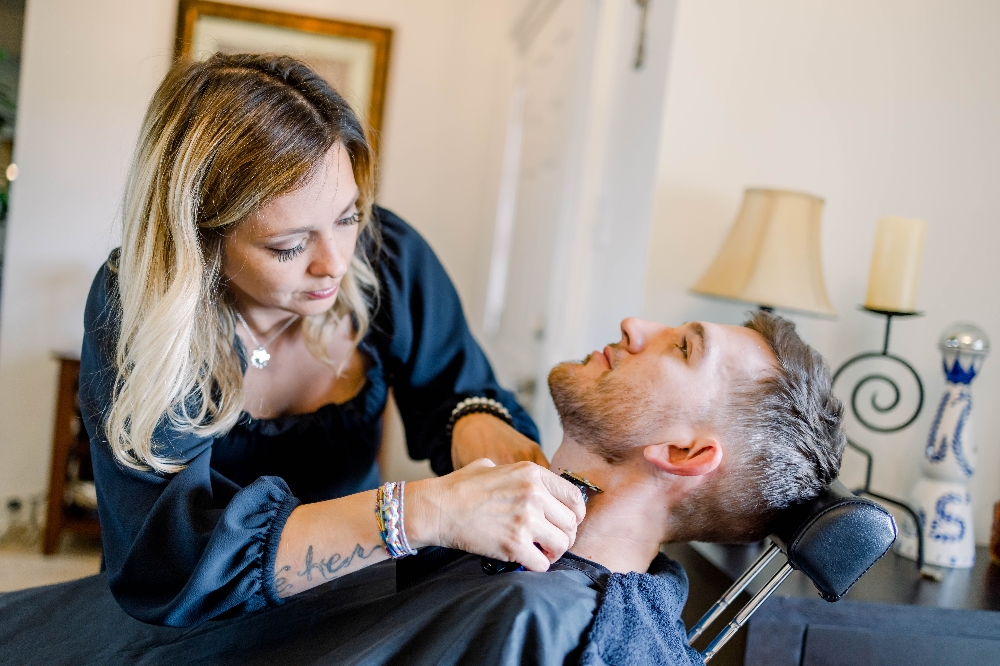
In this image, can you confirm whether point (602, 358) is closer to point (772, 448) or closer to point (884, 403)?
point (772, 448)

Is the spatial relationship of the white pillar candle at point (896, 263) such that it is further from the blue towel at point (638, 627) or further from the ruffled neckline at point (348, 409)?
the ruffled neckline at point (348, 409)

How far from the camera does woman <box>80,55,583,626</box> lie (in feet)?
3.13

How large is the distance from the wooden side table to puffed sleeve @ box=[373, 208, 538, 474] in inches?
74.4

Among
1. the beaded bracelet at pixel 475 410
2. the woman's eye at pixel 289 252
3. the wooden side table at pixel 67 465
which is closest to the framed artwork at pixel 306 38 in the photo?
the wooden side table at pixel 67 465

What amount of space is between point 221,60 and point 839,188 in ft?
4.55

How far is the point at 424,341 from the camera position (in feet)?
4.76

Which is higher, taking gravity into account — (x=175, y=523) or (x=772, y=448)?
(x=772, y=448)

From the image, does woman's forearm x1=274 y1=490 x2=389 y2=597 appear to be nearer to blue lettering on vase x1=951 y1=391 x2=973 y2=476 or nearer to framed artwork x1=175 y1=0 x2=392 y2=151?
blue lettering on vase x1=951 y1=391 x2=973 y2=476

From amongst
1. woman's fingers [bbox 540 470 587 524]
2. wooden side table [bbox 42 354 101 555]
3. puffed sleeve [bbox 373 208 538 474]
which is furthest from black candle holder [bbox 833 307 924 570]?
wooden side table [bbox 42 354 101 555]

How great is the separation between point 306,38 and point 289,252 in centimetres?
269

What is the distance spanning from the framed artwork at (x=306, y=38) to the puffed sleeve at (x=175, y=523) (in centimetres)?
231

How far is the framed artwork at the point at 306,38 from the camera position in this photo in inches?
132

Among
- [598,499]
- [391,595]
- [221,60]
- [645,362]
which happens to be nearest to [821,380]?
[645,362]

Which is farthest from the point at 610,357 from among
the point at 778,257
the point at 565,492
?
the point at 778,257
